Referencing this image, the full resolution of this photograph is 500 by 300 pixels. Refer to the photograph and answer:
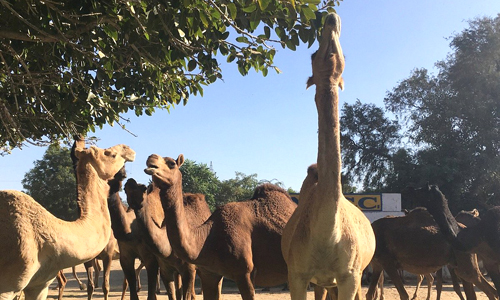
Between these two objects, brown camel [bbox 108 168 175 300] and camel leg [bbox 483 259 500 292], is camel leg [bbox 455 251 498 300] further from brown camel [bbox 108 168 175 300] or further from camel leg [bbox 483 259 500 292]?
brown camel [bbox 108 168 175 300]

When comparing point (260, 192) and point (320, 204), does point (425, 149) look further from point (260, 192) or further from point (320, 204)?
point (320, 204)

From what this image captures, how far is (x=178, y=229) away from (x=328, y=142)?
3.16 meters

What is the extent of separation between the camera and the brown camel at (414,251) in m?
9.80

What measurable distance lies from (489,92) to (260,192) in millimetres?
21415

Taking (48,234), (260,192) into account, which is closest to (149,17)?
(48,234)

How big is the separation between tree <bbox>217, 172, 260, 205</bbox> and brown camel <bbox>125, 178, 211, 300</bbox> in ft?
70.4

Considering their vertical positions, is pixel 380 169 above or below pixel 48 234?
above

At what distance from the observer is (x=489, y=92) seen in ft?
80.8

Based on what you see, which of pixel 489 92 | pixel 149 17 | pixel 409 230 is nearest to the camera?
pixel 149 17

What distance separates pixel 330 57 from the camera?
403 centimetres

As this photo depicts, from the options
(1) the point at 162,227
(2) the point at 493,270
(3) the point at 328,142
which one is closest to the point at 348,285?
(3) the point at 328,142

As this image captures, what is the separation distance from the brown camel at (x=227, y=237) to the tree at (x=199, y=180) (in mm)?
20078

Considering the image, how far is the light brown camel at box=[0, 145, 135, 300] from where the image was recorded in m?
4.40

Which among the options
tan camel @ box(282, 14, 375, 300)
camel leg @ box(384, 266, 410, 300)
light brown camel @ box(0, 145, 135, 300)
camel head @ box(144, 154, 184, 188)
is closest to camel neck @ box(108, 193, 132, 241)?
camel head @ box(144, 154, 184, 188)
